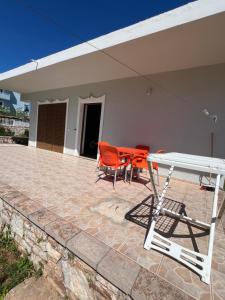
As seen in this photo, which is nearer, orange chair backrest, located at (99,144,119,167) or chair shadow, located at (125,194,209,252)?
chair shadow, located at (125,194,209,252)

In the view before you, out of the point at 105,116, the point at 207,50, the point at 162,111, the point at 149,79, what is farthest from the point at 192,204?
the point at 105,116

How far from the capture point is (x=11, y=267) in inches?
80.5

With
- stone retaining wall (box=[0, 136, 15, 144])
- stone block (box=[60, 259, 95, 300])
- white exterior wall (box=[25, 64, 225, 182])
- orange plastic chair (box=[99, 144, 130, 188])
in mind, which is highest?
white exterior wall (box=[25, 64, 225, 182])

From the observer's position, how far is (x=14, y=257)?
87.0 inches

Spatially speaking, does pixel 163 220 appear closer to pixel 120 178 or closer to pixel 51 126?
pixel 120 178

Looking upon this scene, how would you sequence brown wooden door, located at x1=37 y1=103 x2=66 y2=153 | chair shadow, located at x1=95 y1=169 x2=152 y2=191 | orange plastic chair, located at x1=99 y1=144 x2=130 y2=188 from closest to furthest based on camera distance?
orange plastic chair, located at x1=99 y1=144 x2=130 y2=188
chair shadow, located at x1=95 y1=169 x2=152 y2=191
brown wooden door, located at x1=37 y1=103 x2=66 y2=153

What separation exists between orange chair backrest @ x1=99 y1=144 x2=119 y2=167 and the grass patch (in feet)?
6.31

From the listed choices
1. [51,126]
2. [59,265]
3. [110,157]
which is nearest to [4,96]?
[51,126]

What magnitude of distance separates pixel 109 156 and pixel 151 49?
2.27 m

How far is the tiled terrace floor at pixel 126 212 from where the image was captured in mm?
1401

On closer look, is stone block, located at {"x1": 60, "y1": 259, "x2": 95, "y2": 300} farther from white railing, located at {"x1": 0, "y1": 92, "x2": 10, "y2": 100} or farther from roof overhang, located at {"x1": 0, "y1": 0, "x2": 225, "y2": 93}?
white railing, located at {"x1": 0, "y1": 92, "x2": 10, "y2": 100}

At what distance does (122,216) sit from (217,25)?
3034 mm

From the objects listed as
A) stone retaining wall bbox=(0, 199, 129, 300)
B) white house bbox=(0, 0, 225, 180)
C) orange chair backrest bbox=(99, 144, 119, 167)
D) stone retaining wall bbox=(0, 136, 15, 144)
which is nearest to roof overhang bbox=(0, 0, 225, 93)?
white house bbox=(0, 0, 225, 180)

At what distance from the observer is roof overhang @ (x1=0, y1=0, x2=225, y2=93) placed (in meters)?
2.52
